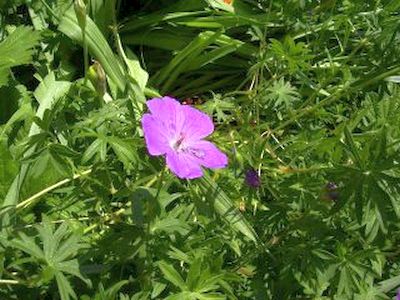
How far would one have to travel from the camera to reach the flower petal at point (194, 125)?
1478mm

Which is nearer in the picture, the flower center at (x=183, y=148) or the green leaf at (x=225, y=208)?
the flower center at (x=183, y=148)

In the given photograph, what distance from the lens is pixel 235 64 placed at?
2.58m

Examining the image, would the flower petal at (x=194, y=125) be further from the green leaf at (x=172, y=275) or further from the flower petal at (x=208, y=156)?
the green leaf at (x=172, y=275)

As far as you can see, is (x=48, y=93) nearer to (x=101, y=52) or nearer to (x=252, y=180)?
(x=101, y=52)

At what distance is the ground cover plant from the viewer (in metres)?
1.40

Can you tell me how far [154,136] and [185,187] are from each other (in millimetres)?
346

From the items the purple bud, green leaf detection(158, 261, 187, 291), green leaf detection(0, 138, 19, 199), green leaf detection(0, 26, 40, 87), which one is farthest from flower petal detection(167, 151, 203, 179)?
green leaf detection(0, 26, 40, 87)

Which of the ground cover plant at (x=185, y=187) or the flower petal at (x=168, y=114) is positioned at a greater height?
the flower petal at (x=168, y=114)

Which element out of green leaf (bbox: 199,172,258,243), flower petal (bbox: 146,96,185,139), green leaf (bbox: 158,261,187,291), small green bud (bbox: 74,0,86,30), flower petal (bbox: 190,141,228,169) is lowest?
green leaf (bbox: 199,172,258,243)

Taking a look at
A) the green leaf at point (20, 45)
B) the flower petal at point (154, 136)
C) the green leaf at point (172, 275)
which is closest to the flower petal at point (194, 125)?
the flower petal at point (154, 136)

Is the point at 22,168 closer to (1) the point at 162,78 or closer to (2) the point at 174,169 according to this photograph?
(2) the point at 174,169

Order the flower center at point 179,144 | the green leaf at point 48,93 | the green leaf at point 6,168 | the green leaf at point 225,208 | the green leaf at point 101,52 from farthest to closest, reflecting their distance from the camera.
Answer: the green leaf at point 101,52 → the green leaf at point 48,93 → the green leaf at point 6,168 → the green leaf at point 225,208 → the flower center at point 179,144

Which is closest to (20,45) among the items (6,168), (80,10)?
(6,168)

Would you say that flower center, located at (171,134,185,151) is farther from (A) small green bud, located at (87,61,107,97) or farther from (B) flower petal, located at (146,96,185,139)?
(A) small green bud, located at (87,61,107,97)
